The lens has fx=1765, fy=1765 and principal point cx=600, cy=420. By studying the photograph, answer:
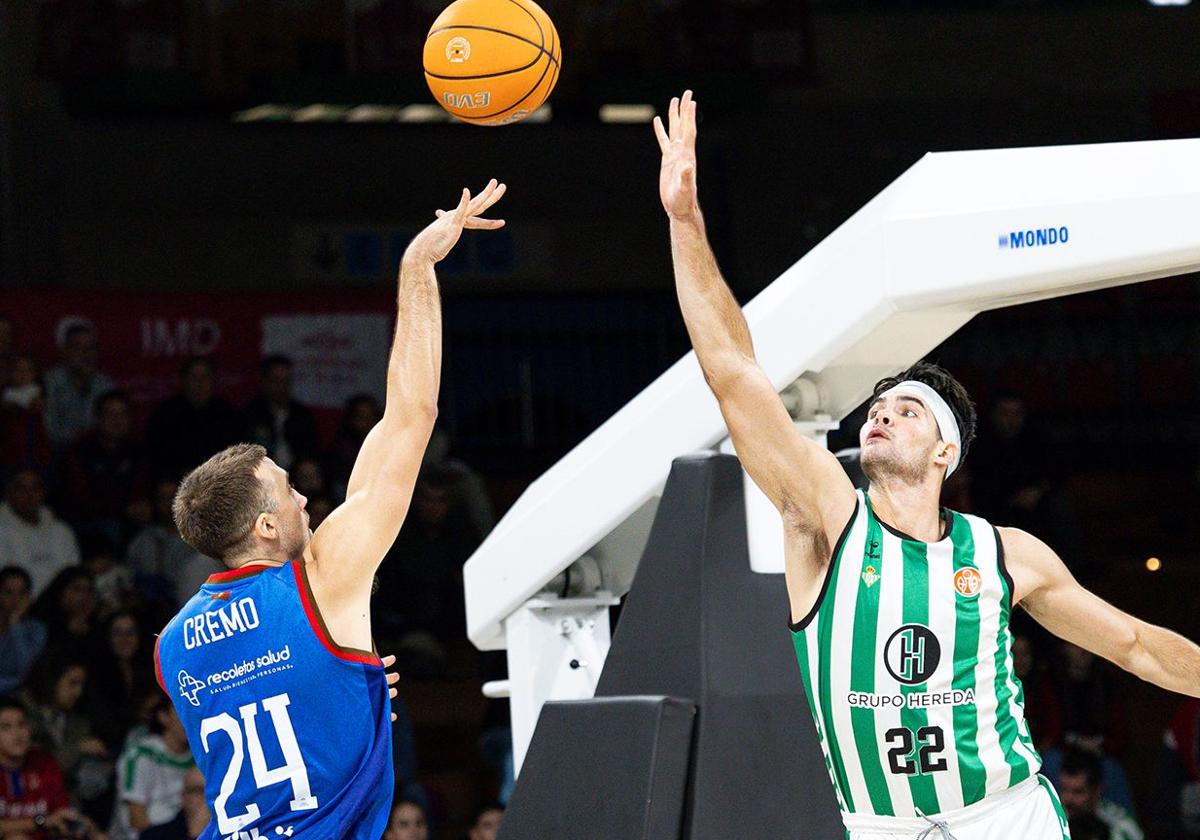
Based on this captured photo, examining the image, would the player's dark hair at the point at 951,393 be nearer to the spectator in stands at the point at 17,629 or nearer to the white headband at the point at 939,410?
the white headband at the point at 939,410

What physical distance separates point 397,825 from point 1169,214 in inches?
229

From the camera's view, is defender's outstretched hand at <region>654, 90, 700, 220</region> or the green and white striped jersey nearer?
the green and white striped jersey

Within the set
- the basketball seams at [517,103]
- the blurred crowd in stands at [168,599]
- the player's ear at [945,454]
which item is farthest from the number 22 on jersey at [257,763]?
the blurred crowd in stands at [168,599]

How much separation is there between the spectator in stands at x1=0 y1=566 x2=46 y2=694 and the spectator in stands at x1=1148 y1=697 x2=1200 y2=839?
6.72 m

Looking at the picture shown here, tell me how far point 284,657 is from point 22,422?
8.74m

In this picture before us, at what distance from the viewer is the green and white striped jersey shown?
14.7 ft

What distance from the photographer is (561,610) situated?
5852mm

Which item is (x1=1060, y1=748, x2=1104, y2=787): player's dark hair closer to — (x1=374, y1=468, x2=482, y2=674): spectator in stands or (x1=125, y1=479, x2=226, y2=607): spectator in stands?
(x1=374, y1=468, x2=482, y2=674): spectator in stands

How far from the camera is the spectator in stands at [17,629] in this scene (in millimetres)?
10586

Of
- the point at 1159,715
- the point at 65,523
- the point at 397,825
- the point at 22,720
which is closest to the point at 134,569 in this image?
the point at 65,523

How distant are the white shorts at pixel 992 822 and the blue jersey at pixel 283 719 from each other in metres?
1.32

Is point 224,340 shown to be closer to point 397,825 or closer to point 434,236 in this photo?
point 397,825

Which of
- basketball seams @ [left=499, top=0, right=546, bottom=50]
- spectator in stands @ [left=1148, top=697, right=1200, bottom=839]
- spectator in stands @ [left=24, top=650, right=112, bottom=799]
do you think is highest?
basketball seams @ [left=499, top=0, right=546, bottom=50]

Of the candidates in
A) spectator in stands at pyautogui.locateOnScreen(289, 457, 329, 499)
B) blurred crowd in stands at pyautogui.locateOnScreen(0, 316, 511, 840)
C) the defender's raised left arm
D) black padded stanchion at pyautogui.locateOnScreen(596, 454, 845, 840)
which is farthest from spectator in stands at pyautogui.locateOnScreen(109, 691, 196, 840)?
the defender's raised left arm
